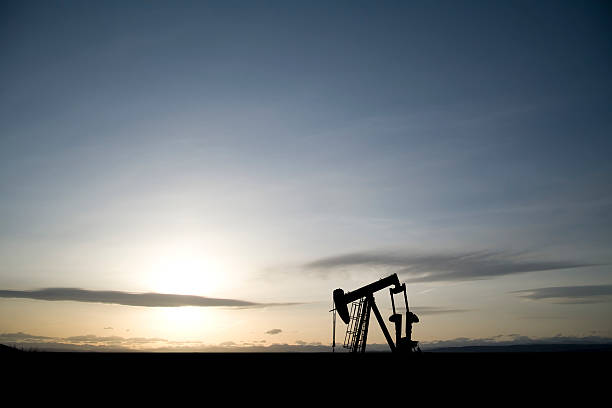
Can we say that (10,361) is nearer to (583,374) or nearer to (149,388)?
(149,388)

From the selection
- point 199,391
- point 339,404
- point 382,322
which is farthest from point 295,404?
point 382,322

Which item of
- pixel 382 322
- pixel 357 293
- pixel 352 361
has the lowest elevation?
pixel 352 361

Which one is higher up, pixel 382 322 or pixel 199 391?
pixel 382 322

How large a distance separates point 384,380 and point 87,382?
26.9 ft

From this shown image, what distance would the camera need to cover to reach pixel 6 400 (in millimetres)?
7762

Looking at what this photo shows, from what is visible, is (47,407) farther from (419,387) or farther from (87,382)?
(419,387)

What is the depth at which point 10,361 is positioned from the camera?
13.7m

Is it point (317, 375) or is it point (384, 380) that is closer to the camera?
point (384, 380)

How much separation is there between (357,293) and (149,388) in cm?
1068

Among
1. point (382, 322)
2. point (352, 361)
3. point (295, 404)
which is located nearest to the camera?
point (295, 404)

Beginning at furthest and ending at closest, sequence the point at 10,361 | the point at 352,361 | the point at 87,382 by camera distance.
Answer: the point at 352,361, the point at 10,361, the point at 87,382

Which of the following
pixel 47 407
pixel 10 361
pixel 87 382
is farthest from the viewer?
pixel 10 361

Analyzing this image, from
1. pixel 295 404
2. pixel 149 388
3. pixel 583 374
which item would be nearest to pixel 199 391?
pixel 149 388

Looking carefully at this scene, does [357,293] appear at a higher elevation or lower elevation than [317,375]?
higher
